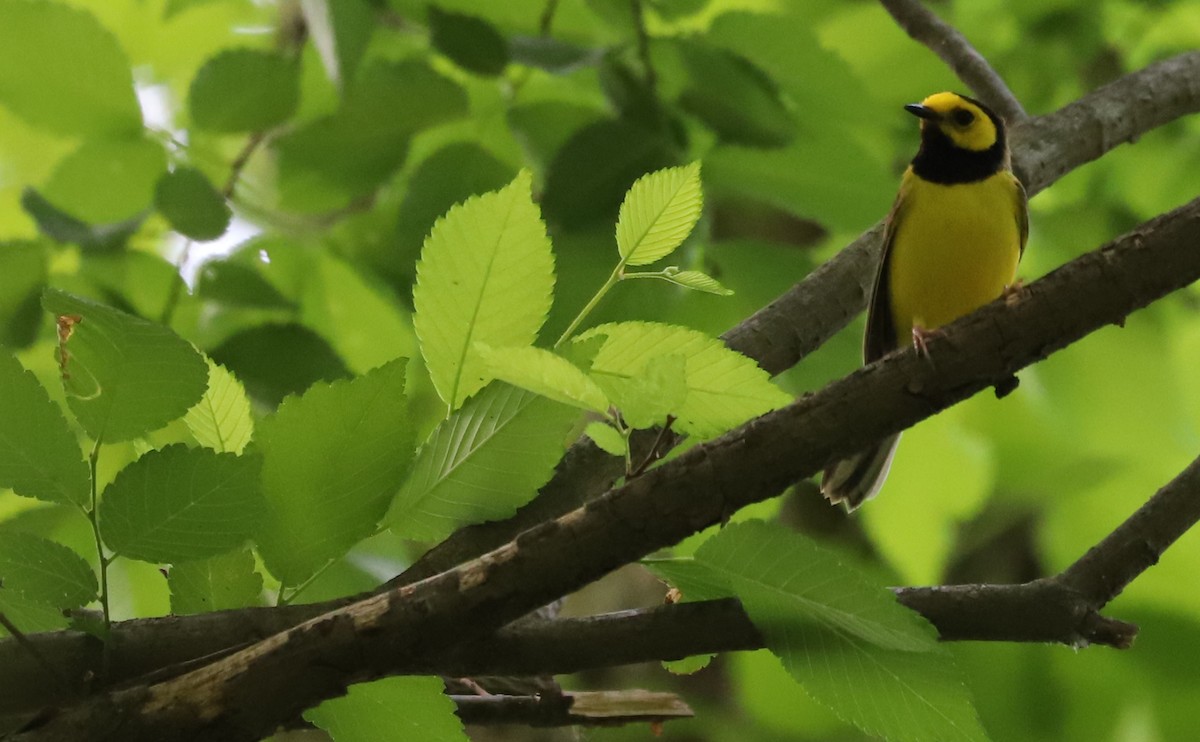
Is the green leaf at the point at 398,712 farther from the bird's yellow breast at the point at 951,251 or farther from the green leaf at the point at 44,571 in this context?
the bird's yellow breast at the point at 951,251

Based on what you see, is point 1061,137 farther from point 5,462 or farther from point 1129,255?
point 5,462

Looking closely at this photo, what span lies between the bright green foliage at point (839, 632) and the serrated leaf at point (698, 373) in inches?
3.8

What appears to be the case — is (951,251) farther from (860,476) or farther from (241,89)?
(241,89)

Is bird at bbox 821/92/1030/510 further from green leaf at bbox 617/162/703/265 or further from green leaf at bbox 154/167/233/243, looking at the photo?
green leaf at bbox 617/162/703/265

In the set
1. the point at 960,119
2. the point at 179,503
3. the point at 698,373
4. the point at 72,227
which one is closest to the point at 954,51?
the point at 960,119

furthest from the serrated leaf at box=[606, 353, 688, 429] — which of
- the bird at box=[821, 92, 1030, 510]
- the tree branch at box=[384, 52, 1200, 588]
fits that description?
the bird at box=[821, 92, 1030, 510]

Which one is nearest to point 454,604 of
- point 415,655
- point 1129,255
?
point 415,655

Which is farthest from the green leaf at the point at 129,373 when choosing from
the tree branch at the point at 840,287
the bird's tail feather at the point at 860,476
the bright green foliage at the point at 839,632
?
the bird's tail feather at the point at 860,476

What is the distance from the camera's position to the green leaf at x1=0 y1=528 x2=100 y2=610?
0.79 meters

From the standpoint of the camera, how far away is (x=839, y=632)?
2.73 ft

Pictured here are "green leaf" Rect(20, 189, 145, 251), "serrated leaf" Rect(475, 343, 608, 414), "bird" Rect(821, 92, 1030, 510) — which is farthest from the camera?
"bird" Rect(821, 92, 1030, 510)

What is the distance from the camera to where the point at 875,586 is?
2.63 ft

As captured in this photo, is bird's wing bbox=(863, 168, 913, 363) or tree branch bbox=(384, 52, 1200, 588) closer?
tree branch bbox=(384, 52, 1200, 588)

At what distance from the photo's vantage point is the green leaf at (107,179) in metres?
1.55
